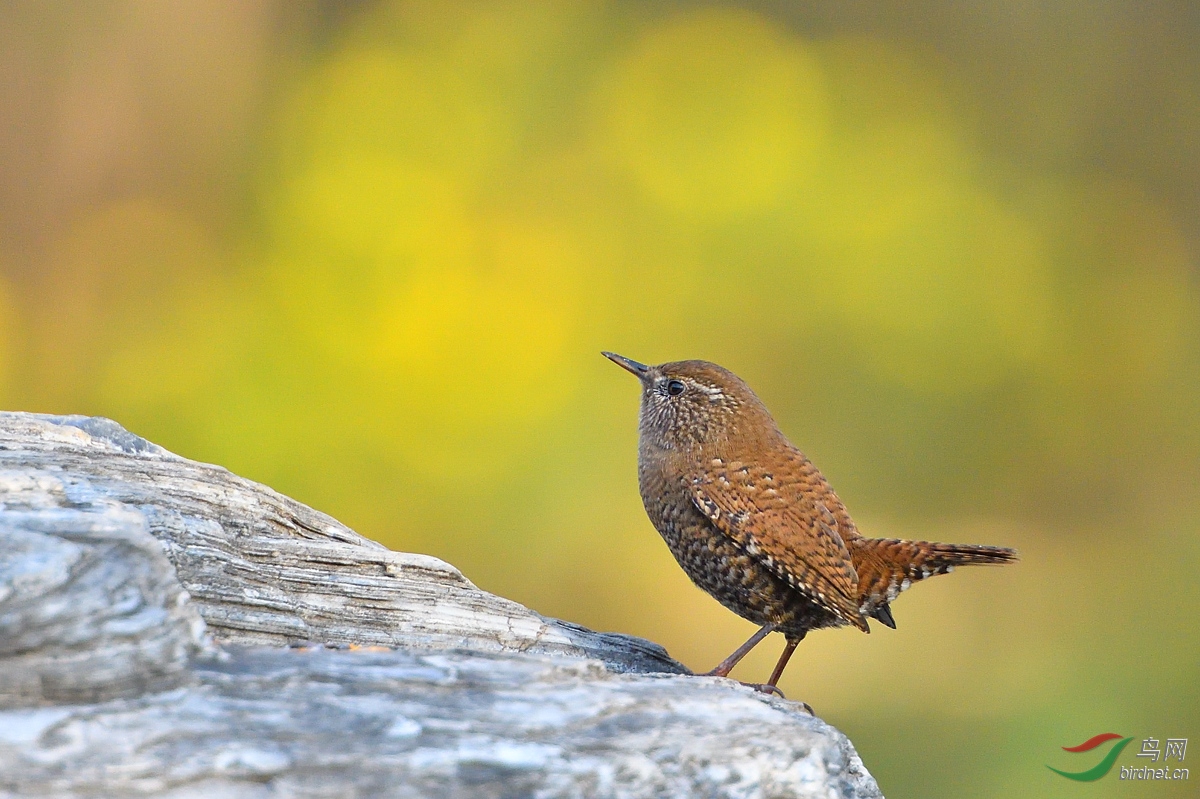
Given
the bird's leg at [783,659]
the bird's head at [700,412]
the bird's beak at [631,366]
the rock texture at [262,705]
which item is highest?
the bird's beak at [631,366]

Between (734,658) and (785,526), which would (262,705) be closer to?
(734,658)

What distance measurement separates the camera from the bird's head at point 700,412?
2.80 m

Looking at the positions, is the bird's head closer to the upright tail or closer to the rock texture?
the upright tail

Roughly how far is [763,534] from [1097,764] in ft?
8.82

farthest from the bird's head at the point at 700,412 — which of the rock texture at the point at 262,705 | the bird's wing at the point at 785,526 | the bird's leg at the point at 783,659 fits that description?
the rock texture at the point at 262,705

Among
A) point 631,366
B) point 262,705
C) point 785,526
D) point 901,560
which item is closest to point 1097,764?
point 901,560

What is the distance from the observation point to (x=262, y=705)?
57.7 inches

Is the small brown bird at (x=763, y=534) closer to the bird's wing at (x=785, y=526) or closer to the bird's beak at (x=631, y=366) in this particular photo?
the bird's wing at (x=785, y=526)

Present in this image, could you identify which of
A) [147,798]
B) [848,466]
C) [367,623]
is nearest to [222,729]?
[147,798]

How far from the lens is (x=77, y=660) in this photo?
4.66ft

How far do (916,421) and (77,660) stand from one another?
4.58m

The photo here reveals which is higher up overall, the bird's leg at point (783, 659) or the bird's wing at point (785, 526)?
the bird's wing at point (785, 526)

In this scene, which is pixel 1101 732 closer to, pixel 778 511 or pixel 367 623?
pixel 778 511

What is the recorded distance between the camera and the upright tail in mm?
2617
